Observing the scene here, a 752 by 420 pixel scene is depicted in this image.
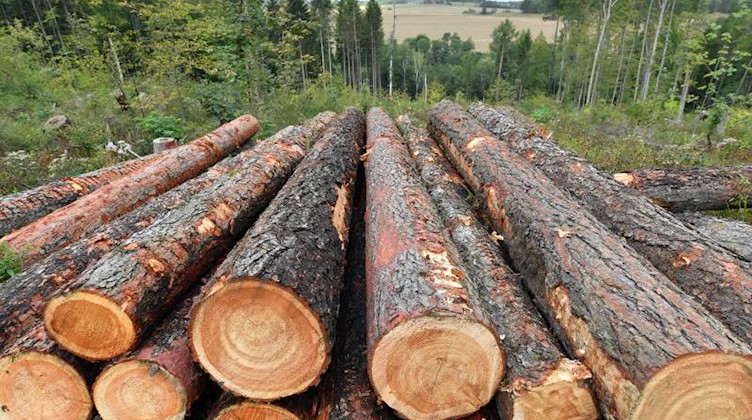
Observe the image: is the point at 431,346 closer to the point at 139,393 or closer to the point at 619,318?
the point at 619,318

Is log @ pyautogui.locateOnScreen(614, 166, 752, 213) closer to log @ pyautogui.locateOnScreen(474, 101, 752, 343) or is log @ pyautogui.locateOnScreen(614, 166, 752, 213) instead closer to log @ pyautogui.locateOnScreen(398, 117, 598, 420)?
log @ pyautogui.locateOnScreen(474, 101, 752, 343)

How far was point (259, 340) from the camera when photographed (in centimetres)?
211

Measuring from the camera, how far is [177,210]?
3.26 metres

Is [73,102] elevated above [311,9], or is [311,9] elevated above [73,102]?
[311,9]

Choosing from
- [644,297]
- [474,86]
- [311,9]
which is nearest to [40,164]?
[644,297]

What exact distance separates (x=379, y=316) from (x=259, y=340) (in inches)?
25.2

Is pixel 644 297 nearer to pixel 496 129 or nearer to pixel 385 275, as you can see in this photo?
pixel 385 275

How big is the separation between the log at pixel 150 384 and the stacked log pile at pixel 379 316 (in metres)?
0.01

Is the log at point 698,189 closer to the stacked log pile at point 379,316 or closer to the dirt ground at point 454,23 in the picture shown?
the stacked log pile at point 379,316

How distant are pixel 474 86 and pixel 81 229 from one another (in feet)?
163

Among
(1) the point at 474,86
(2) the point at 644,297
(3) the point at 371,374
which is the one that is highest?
(2) the point at 644,297

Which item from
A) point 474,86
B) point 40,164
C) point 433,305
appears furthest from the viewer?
point 474,86

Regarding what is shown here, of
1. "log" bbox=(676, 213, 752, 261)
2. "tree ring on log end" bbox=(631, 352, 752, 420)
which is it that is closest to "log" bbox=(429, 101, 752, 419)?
"tree ring on log end" bbox=(631, 352, 752, 420)

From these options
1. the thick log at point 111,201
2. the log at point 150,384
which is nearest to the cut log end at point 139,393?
the log at point 150,384
